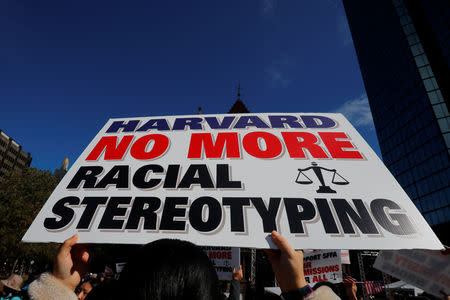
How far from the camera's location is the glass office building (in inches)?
1554

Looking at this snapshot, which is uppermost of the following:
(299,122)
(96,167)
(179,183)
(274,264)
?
(299,122)

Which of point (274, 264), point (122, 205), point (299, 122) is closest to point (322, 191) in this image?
point (274, 264)

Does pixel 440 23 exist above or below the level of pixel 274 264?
above

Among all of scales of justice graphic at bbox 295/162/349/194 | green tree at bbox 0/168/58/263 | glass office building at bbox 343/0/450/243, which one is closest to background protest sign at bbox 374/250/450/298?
scales of justice graphic at bbox 295/162/349/194

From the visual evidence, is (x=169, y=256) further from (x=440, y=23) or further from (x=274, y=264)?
(x=440, y=23)

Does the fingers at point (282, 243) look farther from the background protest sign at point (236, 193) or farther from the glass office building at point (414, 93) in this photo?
the glass office building at point (414, 93)

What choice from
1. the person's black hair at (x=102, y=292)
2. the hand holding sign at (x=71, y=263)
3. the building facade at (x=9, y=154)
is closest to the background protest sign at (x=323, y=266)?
the person's black hair at (x=102, y=292)

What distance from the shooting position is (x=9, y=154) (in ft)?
261

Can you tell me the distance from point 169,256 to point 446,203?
52.4 m

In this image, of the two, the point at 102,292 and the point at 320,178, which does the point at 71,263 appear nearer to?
the point at 102,292

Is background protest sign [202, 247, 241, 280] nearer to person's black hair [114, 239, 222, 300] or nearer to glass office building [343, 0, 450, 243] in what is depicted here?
person's black hair [114, 239, 222, 300]

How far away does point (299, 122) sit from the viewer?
2.33 metres

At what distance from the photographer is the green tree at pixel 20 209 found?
18.3m

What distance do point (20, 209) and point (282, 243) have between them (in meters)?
25.3
